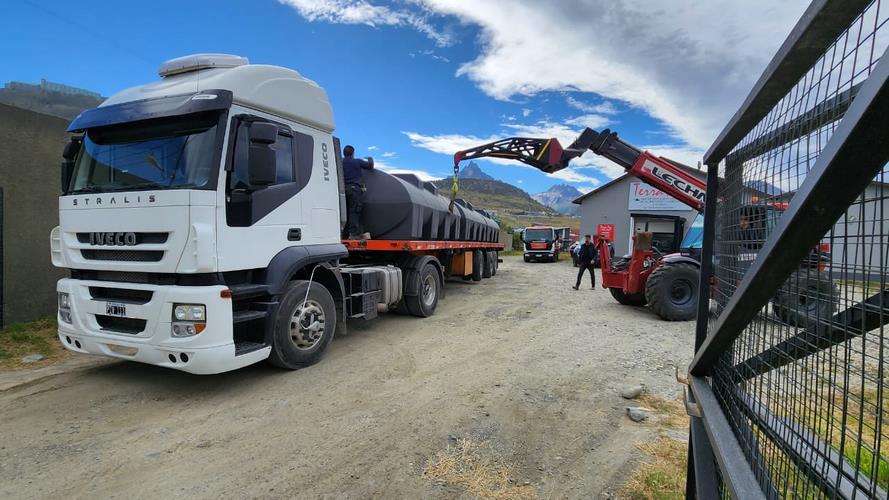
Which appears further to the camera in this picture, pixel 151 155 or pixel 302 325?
pixel 302 325

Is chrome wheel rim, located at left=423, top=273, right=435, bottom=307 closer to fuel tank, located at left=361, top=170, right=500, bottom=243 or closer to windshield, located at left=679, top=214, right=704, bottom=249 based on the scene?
fuel tank, located at left=361, top=170, right=500, bottom=243

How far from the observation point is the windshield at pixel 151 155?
4223 mm

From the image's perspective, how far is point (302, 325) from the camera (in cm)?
505

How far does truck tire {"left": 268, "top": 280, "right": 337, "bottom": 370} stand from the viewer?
480 centimetres

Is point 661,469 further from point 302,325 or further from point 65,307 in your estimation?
point 65,307

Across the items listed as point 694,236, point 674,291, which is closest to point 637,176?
point 694,236

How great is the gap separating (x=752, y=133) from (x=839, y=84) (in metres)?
0.75

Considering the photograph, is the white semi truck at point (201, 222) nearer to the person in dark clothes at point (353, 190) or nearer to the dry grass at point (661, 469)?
the person in dark clothes at point (353, 190)

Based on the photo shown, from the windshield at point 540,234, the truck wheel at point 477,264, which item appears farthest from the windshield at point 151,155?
A: the windshield at point 540,234

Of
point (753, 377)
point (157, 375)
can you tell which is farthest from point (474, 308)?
point (753, 377)

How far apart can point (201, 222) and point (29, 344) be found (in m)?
4.06

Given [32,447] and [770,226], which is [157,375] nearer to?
[32,447]

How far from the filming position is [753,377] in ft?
5.69

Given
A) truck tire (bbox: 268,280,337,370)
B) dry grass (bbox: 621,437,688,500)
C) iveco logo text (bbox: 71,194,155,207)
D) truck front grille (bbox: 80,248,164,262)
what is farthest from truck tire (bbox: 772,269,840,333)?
iveco logo text (bbox: 71,194,155,207)
